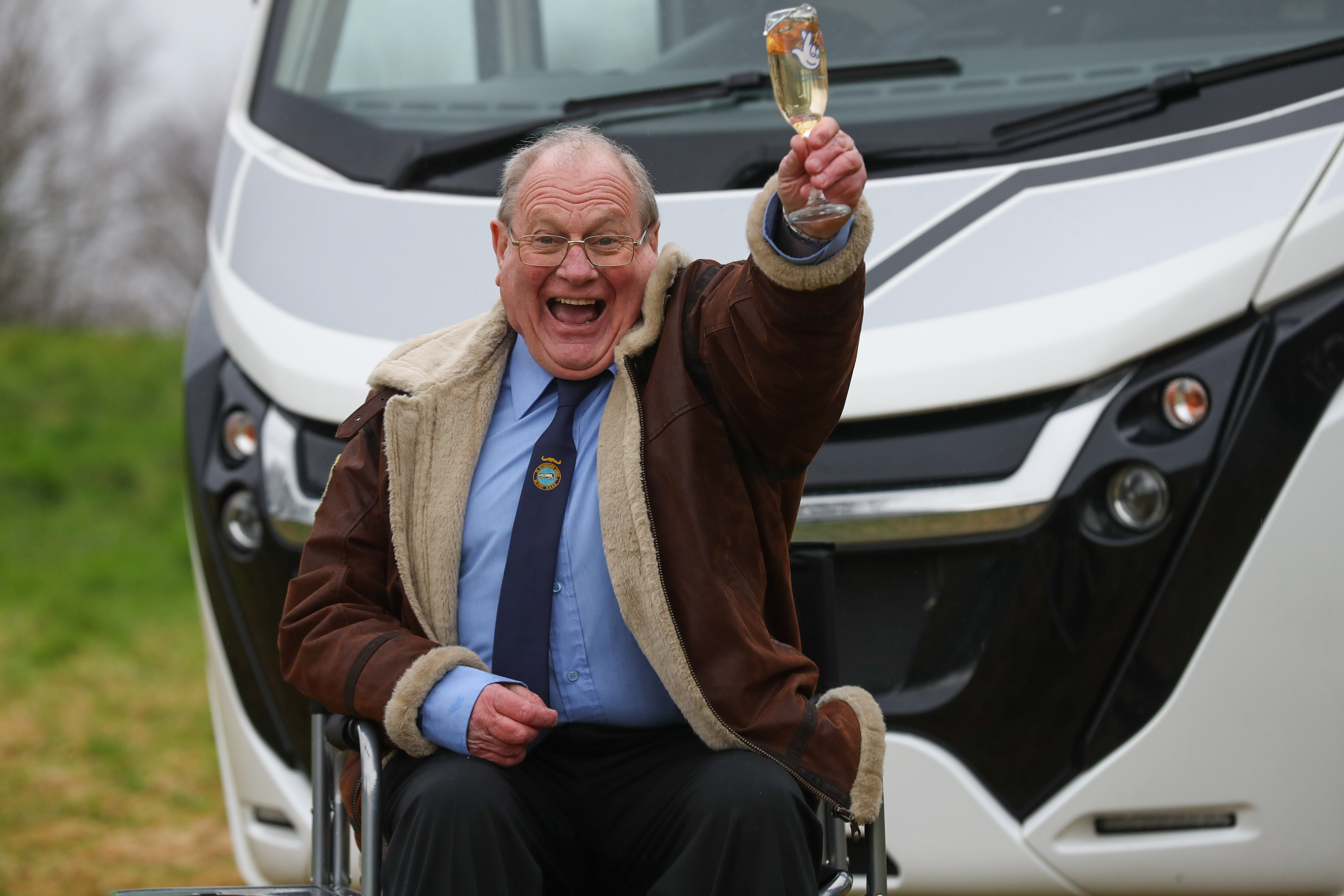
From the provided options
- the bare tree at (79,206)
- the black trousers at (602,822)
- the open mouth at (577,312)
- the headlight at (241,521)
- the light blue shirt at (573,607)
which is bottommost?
the black trousers at (602,822)

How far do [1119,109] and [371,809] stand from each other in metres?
1.78

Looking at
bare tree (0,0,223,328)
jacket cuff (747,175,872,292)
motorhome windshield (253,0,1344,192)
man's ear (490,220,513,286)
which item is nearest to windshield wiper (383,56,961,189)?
motorhome windshield (253,0,1344,192)

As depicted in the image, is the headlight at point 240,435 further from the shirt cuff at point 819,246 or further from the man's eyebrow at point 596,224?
the shirt cuff at point 819,246

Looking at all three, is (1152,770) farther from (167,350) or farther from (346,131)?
(167,350)

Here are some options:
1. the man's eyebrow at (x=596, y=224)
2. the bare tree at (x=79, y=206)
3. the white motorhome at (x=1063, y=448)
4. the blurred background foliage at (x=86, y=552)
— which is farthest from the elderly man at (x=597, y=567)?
the bare tree at (x=79, y=206)

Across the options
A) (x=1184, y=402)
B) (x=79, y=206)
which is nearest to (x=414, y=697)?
(x=1184, y=402)

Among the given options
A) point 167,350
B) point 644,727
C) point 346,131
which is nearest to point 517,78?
point 346,131

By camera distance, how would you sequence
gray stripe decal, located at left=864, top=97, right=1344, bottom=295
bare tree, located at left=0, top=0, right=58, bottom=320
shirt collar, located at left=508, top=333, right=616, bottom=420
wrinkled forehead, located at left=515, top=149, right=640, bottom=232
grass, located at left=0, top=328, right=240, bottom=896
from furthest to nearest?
bare tree, located at left=0, top=0, right=58, bottom=320 → grass, located at left=0, top=328, right=240, bottom=896 → gray stripe decal, located at left=864, top=97, right=1344, bottom=295 → shirt collar, located at left=508, top=333, right=616, bottom=420 → wrinkled forehead, located at left=515, top=149, right=640, bottom=232

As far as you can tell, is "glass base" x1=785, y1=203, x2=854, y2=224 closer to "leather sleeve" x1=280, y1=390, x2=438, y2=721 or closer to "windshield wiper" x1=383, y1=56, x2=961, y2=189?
"leather sleeve" x1=280, y1=390, x2=438, y2=721

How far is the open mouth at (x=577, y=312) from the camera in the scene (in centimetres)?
242

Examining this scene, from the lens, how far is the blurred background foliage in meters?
5.00

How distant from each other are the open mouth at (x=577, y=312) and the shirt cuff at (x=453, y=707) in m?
0.55

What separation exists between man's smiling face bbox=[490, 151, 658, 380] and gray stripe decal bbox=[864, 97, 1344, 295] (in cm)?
50

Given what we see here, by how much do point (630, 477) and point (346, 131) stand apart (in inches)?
56.5
